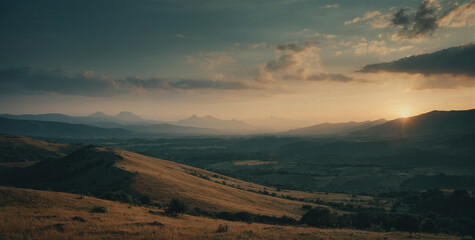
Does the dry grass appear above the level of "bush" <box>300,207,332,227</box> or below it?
above

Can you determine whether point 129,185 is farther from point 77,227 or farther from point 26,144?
point 26,144

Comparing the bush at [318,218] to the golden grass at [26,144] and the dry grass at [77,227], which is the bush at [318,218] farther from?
the golden grass at [26,144]

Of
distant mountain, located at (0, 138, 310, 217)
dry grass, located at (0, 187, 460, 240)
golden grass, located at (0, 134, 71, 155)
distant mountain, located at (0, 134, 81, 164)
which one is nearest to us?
dry grass, located at (0, 187, 460, 240)

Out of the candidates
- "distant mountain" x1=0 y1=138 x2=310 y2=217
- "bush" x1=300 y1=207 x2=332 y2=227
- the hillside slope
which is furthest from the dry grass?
the hillside slope

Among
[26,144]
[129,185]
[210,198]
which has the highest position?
[129,185]

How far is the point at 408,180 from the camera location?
4683 inches

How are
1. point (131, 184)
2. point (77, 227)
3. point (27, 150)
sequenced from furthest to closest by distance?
point (27, 150) → point (131, 184) → point (77, 227)

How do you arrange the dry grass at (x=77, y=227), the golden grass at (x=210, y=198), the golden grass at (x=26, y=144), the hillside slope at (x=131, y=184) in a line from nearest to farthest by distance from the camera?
the dry grass at (x=77, y=227), the golden grass at (x=210, y=198), the hillside slope at (x=131, y=184), the golden grass at (x=26, y=144)

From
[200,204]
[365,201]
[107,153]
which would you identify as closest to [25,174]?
[107,153]

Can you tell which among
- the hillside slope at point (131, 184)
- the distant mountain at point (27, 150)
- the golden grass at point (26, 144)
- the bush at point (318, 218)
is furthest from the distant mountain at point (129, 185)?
the golden grass at point (26, 144)

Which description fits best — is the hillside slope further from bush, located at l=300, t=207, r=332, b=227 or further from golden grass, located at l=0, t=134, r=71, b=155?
golden grass, located at l=0, t=134, r=71, b=155

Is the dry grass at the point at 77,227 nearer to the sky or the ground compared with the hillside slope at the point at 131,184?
nearer to the sky

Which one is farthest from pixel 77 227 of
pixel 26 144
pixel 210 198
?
pixel 26 144

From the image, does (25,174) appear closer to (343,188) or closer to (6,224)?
(6,224)
